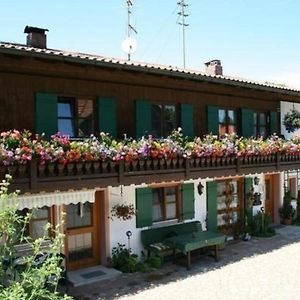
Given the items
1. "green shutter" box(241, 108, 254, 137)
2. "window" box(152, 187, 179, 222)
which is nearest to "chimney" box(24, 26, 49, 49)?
"window" box(152, 187, 179, 222)

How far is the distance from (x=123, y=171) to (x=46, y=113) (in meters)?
2.61

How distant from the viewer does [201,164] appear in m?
12.6

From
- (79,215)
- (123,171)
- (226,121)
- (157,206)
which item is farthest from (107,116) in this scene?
(226,121)

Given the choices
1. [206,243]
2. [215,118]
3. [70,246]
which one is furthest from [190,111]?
[70,246]

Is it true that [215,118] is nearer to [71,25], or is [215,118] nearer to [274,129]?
[274,129]

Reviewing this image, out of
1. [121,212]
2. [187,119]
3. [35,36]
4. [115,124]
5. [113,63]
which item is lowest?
[121,212]

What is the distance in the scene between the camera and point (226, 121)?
16.3 meters

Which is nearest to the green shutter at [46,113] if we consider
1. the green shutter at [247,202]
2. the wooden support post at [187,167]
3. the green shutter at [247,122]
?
the wooden support post at [187,167]

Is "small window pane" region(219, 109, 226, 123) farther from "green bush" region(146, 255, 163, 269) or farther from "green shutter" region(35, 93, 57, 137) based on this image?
"green shutter" region(35, 93, 57, 137)

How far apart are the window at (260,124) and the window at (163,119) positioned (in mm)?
4896

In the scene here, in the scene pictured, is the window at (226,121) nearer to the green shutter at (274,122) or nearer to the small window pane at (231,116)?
the small window pane at (231,116)

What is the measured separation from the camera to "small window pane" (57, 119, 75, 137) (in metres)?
11.6

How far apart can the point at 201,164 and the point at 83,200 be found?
12.4 feet

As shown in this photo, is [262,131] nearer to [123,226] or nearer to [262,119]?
[262,119]
